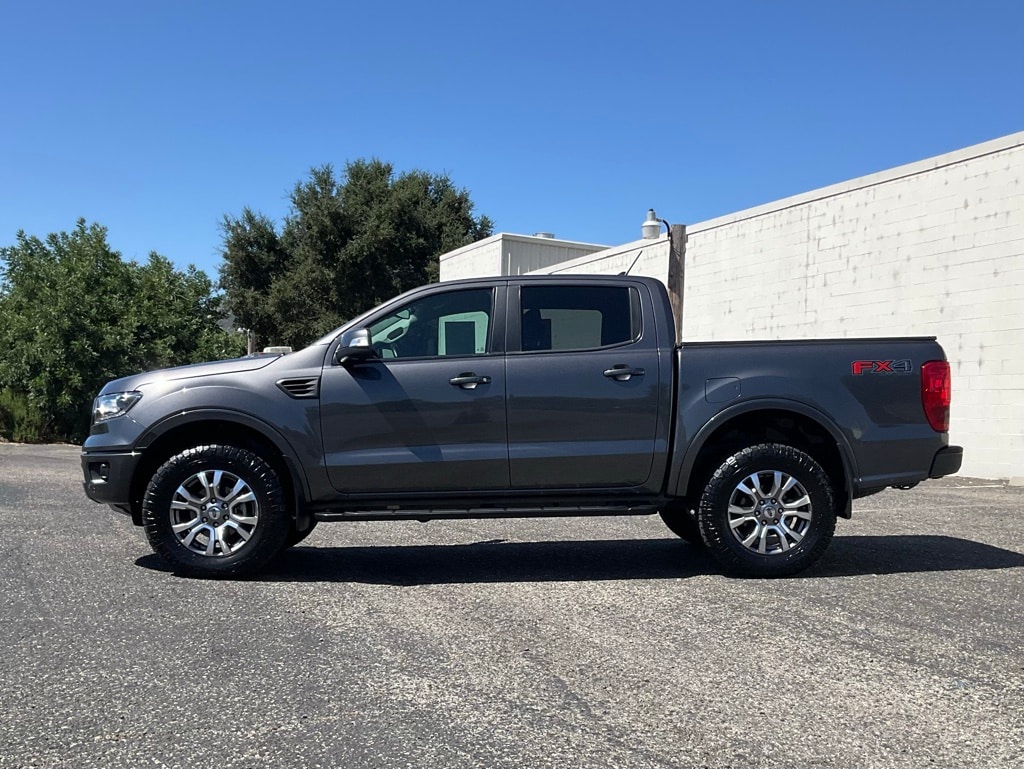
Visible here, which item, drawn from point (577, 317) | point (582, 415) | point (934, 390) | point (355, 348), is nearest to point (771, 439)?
point (934, 390)

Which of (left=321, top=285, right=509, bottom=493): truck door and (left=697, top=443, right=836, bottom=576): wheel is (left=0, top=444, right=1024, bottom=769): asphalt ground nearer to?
(left=697, top=443, right=836, bottom=576): wheel

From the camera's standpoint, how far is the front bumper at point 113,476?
590 centimetres

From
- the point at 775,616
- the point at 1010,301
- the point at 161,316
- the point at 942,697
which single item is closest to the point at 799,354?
the point at 775,616

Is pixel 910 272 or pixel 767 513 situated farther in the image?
pixel 910 272

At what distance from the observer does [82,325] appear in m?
22.4

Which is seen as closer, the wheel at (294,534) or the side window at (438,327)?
the side window at (438,327)

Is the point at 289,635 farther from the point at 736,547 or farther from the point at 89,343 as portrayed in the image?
the point at 89,343

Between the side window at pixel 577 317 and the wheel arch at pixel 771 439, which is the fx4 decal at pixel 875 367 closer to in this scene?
the wheel arch at pixel 771 439

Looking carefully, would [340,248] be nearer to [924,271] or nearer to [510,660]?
[924,271]

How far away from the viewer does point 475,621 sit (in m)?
4.95

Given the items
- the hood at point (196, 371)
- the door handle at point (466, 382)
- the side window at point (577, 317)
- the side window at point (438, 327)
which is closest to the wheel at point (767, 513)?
the side window at point (577, 317)

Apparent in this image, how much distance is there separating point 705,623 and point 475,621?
1.22 metres

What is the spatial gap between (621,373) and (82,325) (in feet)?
65.0

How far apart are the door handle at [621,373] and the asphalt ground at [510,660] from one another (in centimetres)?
131
